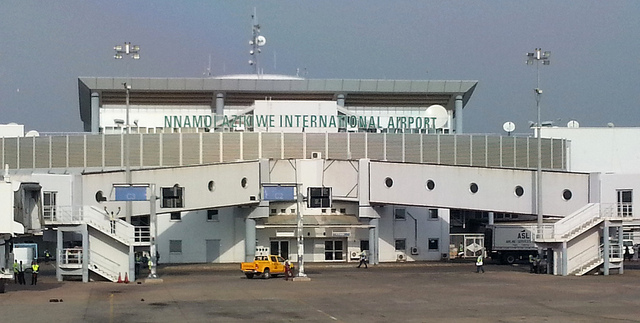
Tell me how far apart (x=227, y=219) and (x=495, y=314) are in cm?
5144

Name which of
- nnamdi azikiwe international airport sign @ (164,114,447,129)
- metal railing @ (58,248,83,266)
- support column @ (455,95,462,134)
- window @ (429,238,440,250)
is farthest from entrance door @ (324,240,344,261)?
metal railing @ (58,248,83,266)

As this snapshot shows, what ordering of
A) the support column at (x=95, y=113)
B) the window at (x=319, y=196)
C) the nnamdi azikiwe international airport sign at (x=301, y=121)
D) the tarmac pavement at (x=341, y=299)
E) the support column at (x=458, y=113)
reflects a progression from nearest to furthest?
the tarmac pavement at (x=341, y=299) < the window at (x=319, y=196) < the nnamdi azikiwe international airport sign at (x=301, y=121) < the support column at (x=95, y=113) < the support column at (x=458, y=113)

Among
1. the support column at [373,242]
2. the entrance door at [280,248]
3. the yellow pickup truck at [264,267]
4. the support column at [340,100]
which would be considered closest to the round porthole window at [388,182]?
the support column at [373,242]

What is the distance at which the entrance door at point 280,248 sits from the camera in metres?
85.8

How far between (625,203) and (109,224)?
122ft

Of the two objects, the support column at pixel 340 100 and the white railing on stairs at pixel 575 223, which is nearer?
the white railing on stairs at pixel 575 223

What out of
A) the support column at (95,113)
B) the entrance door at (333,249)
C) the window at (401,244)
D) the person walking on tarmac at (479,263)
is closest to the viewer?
the person walking on tarmac at (479,263)

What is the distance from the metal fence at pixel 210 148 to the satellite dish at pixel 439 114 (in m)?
5.26

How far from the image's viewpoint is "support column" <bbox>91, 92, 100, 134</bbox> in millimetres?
98000

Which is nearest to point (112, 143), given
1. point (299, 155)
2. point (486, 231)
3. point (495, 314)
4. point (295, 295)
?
point (299, 155)

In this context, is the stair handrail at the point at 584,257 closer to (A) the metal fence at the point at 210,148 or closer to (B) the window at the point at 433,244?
(A) the metal fence at the point at 210,148

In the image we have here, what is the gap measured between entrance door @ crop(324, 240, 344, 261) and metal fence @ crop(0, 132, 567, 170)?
7.86 metres

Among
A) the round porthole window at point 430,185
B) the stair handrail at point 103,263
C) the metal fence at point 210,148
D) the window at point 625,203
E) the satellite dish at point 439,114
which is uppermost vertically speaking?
the satellite dish at point 439,114

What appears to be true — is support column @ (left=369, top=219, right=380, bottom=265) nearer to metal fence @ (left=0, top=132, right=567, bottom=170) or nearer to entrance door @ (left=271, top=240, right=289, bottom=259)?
entrance door @ (left=271, top=240, right=289, bottom=259)
